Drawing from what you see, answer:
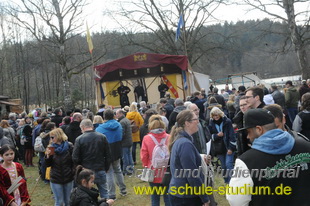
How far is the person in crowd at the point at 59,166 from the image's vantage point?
19.1 feet

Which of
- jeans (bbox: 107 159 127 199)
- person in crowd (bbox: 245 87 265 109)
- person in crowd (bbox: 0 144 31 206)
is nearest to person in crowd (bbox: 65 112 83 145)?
jeans (bbox: 107 159 127 199)

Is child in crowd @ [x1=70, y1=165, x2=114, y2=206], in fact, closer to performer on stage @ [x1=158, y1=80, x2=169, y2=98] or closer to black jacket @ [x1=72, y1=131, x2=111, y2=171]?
black jacket @ [x1=72, y1=131, x2=111, y2=171]

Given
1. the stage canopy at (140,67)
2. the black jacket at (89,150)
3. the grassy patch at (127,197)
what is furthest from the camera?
the stage canopy at (140,67)

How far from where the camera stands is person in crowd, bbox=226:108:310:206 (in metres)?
2.50

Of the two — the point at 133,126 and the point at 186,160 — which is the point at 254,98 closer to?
the point at 186,160

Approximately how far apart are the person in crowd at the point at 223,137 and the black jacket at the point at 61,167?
2.85m

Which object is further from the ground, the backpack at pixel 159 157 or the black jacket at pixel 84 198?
the backpack at pixel 159 157

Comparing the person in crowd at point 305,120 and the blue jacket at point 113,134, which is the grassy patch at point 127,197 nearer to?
the blue jacket at point 113,134

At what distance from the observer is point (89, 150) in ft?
19.5

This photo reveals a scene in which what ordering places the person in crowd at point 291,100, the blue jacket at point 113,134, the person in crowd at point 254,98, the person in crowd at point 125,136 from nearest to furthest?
the person in crowd at point 254,98 < the blue jacket at point 113,134 < the person in crowd at point 125,136 < the person in crowd at point 291,100

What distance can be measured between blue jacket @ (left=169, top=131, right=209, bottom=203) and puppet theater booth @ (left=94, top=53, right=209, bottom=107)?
510 inches

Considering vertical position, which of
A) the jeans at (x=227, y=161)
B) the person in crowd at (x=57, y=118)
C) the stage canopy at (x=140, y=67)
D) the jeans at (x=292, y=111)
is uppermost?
the stage canopy at (x=140, y=67)

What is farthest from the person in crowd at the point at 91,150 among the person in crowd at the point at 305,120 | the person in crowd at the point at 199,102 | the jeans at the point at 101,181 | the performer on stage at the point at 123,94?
the performer on stage at the point at 123,94

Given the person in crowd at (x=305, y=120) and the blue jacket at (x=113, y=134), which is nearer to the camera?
the person in crowd at (x=305, y=120)
